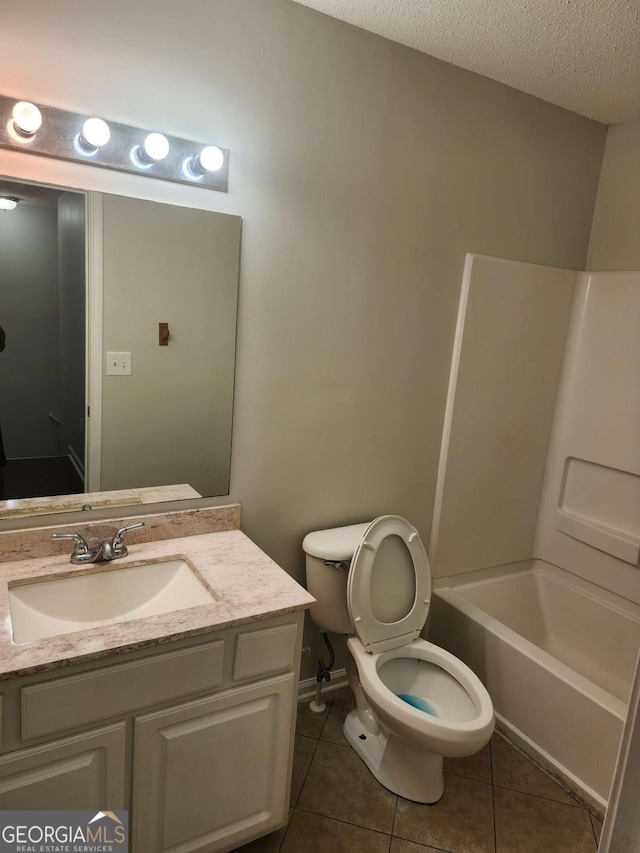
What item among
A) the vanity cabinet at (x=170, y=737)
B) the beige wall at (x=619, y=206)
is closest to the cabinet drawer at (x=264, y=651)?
the vanity cabinet at (x=170, y=737)

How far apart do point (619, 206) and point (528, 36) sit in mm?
1010

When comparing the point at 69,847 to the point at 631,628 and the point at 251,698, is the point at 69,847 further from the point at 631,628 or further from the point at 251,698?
the point at 631,628

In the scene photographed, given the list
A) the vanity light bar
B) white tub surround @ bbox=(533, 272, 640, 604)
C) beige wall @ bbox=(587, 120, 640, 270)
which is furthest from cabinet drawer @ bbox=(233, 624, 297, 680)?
beige wall @ bbox=(587, 120, 640, 270)

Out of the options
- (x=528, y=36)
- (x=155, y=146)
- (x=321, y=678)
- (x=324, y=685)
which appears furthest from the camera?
(x=324, y=685)

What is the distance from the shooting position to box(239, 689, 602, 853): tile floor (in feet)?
5.62

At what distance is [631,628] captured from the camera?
93.7 inches

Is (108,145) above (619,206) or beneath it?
beneath

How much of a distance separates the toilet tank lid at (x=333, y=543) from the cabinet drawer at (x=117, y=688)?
666mm

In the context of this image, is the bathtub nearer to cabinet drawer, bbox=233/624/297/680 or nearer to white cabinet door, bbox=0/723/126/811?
cabinet drawer, bbox=233/624/297/680

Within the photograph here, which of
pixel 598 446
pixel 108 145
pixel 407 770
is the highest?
pixel 108 145

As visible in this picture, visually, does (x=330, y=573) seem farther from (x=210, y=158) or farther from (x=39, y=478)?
(x=210, y=158)

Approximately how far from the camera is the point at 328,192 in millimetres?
1938

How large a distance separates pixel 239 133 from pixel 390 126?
0.60 meters

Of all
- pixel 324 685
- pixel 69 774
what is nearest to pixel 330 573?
pixel 324 685
